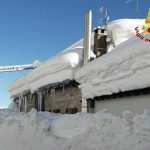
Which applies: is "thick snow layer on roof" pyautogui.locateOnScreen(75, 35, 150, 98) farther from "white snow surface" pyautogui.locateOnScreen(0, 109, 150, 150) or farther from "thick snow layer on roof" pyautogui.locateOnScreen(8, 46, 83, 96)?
"white snow surface" pyautogui.locateOnScreen(0, 109, 150, 150)

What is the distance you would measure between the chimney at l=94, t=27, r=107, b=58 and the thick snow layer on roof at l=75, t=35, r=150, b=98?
241 centimetres

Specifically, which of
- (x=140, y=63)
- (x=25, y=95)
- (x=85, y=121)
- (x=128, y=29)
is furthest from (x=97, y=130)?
(x=25, y=95)

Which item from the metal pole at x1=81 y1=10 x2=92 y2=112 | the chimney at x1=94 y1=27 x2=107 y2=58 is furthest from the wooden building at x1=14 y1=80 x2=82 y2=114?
the chimney at x1=94 y1=27 x2=107 y2=58

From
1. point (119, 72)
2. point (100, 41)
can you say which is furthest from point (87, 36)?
point (119, 72)

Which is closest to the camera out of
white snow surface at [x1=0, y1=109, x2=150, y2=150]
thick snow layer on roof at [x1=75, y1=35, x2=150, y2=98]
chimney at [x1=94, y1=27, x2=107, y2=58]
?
white snow surface at [x1=0, y1=109, x2=150, y2=150]

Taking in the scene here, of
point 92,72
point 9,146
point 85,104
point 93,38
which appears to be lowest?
point 9,146

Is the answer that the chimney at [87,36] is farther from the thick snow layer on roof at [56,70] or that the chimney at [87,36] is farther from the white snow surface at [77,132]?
the white snow surface at [77,132]

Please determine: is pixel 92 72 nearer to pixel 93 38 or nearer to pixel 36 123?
pixel 93 38

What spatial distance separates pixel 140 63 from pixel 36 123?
614 centimetres

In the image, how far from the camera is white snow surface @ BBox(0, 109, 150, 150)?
4.51 metres

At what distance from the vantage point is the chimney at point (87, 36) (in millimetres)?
17767

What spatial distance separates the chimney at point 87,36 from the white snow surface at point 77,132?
9951mm

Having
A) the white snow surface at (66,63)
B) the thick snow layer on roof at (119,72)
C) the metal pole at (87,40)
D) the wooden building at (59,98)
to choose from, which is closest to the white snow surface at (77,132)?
the thick snow layer on roof at (119,72)

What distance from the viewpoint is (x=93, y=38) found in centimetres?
2030
